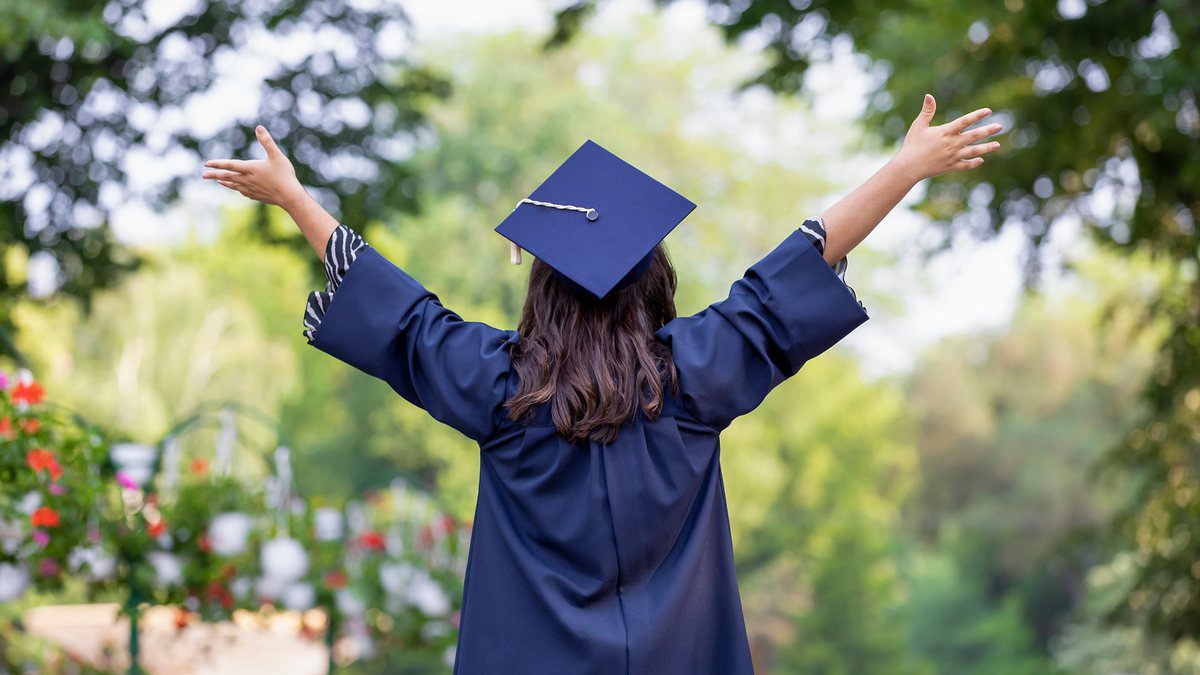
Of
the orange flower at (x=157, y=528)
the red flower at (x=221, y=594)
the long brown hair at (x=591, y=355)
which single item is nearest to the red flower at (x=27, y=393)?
the orange flower at (x=157, y=528)

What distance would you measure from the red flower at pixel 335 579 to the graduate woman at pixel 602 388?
3.79 metres

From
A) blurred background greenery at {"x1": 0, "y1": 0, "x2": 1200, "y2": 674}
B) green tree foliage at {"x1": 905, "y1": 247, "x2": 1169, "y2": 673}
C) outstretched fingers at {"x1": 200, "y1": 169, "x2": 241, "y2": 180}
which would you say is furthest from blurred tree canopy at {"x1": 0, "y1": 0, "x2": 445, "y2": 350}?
green tree foliage at {"x1": 905, "y1": 247, "x2": 1169, "y2": 673}

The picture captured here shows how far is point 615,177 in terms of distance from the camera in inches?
88.8

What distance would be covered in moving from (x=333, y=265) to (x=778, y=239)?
90.9 feet

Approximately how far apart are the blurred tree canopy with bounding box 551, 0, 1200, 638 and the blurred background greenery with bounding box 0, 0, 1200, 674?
0.08ft

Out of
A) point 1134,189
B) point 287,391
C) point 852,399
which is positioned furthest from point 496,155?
point 1134,189

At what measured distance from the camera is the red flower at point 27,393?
12.3ft

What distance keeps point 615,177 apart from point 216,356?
22.8m

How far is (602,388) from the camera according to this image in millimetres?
2066

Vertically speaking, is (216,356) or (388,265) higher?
(388,265)

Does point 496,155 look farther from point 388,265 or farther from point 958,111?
point 388,265

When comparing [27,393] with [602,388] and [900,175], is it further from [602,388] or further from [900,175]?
[900,175]

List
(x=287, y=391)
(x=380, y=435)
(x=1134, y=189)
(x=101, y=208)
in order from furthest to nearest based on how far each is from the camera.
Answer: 1. (x=380, y=435)
2. (x=287, y=391)
3. (x=1134, y=189)
4. (x=101, y=208)

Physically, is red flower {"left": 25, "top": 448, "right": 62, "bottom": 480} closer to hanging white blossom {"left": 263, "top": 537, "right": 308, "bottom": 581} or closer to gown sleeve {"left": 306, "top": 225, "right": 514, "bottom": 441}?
hanging white blossom {"left": 263, "top": 537, "right": 308, "bottom": 581}
